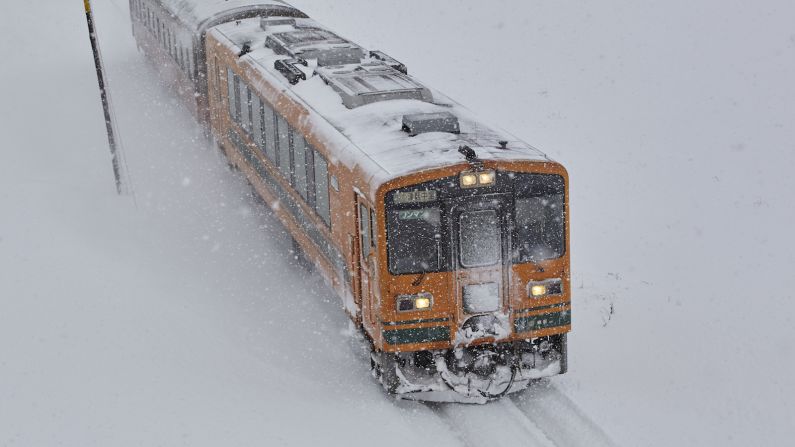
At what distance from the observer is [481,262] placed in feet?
30.5

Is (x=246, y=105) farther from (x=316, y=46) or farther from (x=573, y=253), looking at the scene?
(x=573, y=253)

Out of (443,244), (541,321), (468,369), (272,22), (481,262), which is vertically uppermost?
(272,22)

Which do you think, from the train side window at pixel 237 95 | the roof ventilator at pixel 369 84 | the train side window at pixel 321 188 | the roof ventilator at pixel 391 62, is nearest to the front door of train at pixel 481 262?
the train side window at pixel 321 188

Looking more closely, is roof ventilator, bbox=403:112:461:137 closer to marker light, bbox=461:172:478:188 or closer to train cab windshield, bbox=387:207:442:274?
marker light, bbox=461:172:478:188

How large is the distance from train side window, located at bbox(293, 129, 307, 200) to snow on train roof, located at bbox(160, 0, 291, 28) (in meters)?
5.67

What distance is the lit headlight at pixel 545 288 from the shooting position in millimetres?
9469

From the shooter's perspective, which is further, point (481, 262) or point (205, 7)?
point (205, 7)

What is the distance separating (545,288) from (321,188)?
2.82 meters

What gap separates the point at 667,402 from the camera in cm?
985

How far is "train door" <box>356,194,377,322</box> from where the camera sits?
9391 mm

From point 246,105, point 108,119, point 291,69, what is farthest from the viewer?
point 108,119

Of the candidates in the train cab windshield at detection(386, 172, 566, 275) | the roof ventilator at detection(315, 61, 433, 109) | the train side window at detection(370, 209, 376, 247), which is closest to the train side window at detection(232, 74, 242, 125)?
the roof ventilator at detection(315, 61, 433, 109)

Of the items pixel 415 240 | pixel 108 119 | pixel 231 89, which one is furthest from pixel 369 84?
pixel 108 119

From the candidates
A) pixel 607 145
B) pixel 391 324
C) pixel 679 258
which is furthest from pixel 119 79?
pixel 391 324
